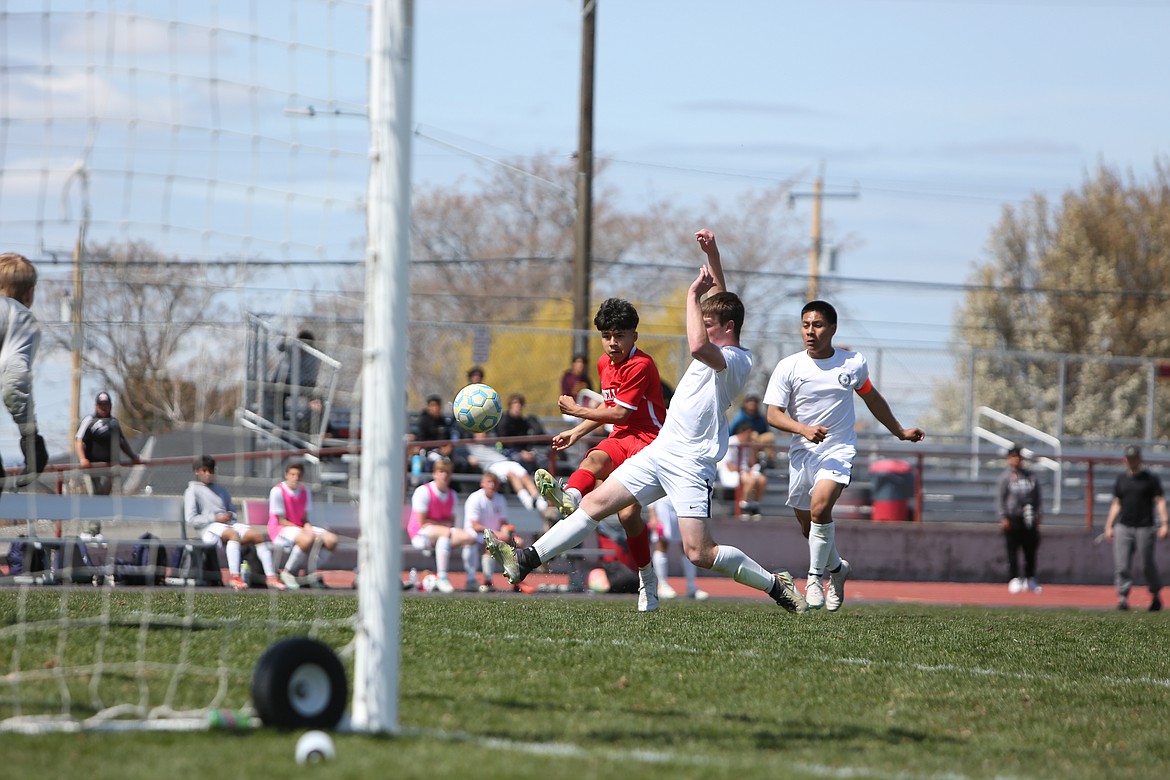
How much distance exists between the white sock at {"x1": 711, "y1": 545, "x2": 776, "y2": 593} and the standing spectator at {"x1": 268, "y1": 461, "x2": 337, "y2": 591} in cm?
755

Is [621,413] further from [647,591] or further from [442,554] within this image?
[442,554]

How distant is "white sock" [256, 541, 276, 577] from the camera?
603 inches

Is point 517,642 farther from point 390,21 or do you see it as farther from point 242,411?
point 390,21

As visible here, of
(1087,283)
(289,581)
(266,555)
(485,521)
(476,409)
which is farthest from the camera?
(1087,283)

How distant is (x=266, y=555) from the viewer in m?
15.7

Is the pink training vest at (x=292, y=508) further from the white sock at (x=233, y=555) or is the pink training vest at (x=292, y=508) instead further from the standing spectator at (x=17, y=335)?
the standing spectator at (x=17, y=335)

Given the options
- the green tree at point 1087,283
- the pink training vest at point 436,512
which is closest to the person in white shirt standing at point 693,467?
the pink training vest at point 436,512

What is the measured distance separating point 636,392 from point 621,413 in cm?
22

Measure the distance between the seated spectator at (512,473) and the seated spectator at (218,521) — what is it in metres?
3.47

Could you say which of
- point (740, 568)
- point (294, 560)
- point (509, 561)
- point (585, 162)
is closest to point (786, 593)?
point (740, 568)

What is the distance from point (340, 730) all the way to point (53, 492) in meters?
7.25

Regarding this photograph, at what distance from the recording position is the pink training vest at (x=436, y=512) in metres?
17.8

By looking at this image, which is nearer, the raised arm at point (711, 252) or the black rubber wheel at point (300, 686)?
the black rubber wheel at point (300, 686)

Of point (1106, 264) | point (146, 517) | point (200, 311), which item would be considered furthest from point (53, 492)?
point (1106, 264)
